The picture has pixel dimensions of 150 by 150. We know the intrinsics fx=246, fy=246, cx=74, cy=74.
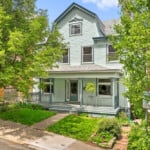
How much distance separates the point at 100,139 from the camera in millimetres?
14859

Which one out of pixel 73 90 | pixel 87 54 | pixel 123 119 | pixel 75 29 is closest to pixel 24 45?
pixel 123 119

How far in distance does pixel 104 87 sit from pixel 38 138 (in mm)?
10846

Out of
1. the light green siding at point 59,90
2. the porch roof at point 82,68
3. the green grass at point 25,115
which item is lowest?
the green grass at point 25,115

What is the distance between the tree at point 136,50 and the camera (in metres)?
8.15

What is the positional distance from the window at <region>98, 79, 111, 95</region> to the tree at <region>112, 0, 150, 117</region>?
Result: 14765mm

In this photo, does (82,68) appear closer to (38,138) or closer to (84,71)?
(84,71)

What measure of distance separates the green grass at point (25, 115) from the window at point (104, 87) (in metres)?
5.47

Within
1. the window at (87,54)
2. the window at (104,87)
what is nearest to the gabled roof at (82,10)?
the window at (87,54)

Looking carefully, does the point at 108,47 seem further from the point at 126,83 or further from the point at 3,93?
the point at 126,83

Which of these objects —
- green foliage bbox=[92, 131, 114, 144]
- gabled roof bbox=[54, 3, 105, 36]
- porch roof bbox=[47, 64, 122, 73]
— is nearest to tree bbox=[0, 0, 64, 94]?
porch roof bbox=[47, 64, 122, 73]

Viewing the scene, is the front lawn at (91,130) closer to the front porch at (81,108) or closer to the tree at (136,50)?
the front porch at (81,108)

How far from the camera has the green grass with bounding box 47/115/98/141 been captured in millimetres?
15634

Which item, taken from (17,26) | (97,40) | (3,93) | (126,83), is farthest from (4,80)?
(3,93)

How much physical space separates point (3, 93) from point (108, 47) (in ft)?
44.2
